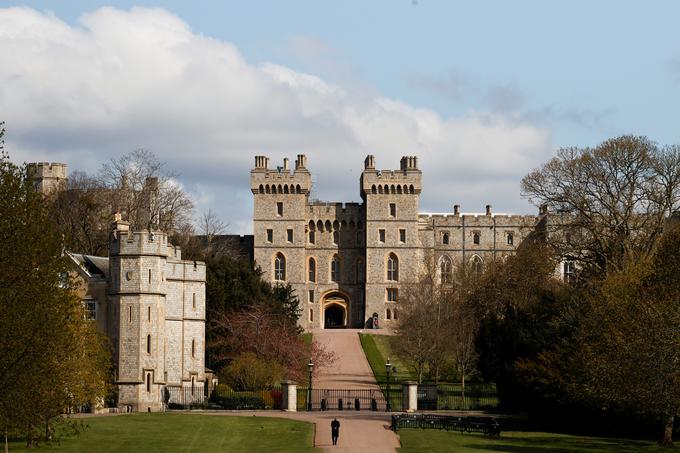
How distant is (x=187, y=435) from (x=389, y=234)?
53202 mm

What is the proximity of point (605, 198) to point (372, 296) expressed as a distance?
1370 inches

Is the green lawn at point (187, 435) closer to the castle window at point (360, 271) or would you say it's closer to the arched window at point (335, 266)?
the castle window at point (360, 271)

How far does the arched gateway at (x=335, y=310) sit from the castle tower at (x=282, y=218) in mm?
2770

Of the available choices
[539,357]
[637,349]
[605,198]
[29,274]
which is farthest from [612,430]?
[29,274]

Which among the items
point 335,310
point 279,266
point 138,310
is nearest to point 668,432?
point 138,310

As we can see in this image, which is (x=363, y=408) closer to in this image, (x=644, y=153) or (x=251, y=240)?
(x=644, y=153)

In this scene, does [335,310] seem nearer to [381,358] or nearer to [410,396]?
[381,358]

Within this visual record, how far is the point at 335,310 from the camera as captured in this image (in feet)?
321

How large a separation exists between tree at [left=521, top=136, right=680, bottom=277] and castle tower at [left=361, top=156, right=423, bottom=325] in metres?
32.0

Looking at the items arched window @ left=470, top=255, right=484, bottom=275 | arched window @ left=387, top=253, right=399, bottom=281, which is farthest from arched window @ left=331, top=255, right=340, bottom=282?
arched window @ left=470, top=255, right=484, bottom=275

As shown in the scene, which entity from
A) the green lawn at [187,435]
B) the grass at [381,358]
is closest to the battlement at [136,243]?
the green lawn at [187,435]

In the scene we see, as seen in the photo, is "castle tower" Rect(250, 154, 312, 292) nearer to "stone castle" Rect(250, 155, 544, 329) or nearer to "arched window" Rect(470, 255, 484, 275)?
"stone castle" Rect(250, 155, 544, 329)

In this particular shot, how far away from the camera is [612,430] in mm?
48406

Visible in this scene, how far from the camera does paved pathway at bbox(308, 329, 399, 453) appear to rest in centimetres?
4144
